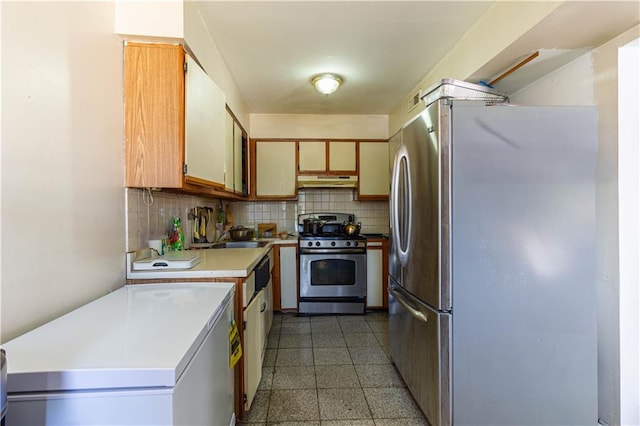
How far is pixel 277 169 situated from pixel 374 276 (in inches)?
69.0

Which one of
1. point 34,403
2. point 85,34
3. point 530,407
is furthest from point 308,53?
point 530,407

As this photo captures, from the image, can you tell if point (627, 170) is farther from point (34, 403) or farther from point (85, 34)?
point (85, 34)

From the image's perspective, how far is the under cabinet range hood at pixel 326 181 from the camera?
363cm

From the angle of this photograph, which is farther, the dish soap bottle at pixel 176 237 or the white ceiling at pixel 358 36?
the dish soap bottle at pixel 176 237

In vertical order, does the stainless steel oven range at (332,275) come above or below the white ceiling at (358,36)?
below

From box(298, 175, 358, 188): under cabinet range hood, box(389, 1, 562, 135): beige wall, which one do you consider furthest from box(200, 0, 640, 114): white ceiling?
box(298, 175, 358, 188): under cabinet range hood

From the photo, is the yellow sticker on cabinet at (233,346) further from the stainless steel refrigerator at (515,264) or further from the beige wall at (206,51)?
the beige wall at (206,51)

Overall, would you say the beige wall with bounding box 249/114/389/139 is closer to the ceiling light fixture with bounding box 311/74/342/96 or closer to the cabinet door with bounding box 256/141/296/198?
the cabinet door with bounding box 256/141/296/198

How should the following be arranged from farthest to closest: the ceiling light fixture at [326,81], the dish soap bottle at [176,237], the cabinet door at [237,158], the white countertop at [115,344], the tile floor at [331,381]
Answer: the cabinet door at [237,158], the ceiling light fixture at [326,81], the dish soap bottle at [176,237], the tile floor at [331,381], the white countertop at [115,344]

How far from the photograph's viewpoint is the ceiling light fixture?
2.63 m

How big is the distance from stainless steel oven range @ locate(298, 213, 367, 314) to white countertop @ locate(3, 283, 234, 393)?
85.7 inches

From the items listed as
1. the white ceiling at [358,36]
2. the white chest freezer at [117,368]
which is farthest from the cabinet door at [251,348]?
the white ceiling at [358,36]

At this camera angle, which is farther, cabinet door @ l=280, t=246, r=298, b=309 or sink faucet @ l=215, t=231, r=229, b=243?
cabinet door @ l=280, t=246, r=298, b=309

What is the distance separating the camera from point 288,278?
341 centimetres
